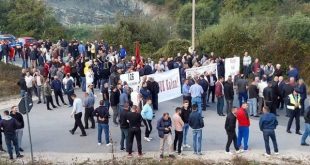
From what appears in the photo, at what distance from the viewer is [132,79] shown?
2202cm

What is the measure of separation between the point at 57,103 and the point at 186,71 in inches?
234

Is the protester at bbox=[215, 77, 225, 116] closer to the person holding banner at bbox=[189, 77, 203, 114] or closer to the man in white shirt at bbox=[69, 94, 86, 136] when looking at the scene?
the person holding banner at bbox=[189, 77, 203, 114]

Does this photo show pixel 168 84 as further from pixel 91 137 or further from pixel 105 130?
pixel 105 130

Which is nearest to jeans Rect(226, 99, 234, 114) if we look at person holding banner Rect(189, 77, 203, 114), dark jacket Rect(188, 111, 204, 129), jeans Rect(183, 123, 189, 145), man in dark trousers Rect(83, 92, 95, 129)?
person holding banner Rect(189, 77, 203, 114)

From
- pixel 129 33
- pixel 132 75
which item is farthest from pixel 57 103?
pixel 129 33

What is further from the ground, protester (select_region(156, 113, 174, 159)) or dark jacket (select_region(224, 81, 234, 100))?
Answer: dark jacket (select_region(224, 81, 234, 100))

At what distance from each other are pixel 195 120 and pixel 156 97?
6060mm

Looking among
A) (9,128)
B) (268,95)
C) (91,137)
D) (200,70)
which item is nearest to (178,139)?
(91,137)

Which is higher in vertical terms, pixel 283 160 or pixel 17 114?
pixel 17 114

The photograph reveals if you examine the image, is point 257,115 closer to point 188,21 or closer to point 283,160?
point 283,160

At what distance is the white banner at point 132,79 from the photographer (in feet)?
71.8

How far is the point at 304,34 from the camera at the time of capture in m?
33.0

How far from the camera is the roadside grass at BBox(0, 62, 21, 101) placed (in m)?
27.9

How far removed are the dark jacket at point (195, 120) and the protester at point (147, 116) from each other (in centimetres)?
202
